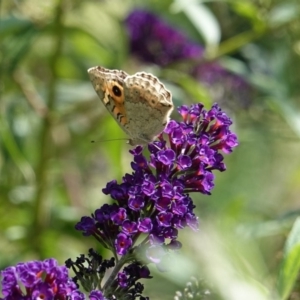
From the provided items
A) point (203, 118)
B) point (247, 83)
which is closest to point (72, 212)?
point (247, 83)

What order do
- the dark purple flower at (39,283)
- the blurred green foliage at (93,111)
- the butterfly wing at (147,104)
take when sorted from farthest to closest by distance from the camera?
the blurred green foliage at (93,111), the butterfly wing at (147,104), the dark purple flower at (39,283)

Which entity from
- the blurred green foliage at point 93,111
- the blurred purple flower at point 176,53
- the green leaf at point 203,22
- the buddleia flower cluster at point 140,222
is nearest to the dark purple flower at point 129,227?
the buddleia flower cluster at point 140,222

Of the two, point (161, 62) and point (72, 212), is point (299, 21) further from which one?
point (72, 212)

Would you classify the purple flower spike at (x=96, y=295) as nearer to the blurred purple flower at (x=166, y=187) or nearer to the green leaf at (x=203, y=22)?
the blurred purple flower at (x=166, y=187)

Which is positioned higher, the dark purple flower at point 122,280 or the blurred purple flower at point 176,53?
the blurred purple flower at point 176,53

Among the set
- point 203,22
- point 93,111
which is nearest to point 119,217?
point 203,22

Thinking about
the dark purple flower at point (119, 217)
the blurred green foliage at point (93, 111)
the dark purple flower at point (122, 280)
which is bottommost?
the dark purple flower at point (122, 280)
